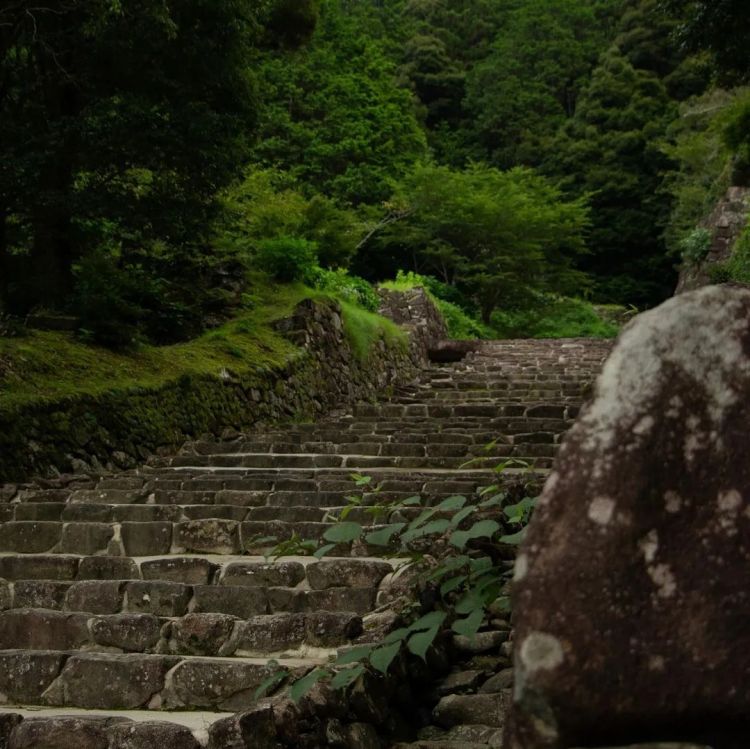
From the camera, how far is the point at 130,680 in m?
3.45

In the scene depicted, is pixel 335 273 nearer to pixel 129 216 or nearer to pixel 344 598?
pixel 129 216

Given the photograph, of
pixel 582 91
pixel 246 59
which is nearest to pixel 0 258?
pixel 246 59

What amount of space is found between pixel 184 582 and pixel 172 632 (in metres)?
0.73

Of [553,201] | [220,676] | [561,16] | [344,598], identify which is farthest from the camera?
[561,16]

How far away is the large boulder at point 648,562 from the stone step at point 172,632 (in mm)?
2248

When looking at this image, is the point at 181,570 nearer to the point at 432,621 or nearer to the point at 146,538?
the point at 146,538

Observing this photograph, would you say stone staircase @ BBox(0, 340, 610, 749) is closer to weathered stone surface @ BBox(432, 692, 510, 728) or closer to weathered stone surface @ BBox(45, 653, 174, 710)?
weathered stone surface @ BBox(45, 653, 174, 710)

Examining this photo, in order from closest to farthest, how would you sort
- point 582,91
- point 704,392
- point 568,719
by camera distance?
point 568,719 < point 704,392 < point 582,91

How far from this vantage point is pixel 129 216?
889 cm

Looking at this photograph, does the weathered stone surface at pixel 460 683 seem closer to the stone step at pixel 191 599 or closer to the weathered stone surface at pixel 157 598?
the stone step at pixel 191 599

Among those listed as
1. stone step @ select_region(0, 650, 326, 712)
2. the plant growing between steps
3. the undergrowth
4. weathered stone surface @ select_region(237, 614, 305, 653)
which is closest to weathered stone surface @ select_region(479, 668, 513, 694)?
the plant growing between steps

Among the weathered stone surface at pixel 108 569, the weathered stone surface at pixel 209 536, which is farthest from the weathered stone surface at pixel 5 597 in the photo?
the weathered stone surface at pixel 209 536

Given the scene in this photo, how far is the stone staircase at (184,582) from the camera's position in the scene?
3.40 m

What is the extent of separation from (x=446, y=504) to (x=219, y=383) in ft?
23.6
